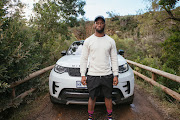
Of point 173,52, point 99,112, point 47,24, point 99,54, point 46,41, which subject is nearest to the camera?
point 99,54

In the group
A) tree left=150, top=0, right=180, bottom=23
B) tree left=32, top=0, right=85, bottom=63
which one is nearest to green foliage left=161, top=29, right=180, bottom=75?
tree left=150, top=0, right=180, bottom=23

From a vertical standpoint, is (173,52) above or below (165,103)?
above

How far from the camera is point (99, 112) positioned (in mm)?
2953

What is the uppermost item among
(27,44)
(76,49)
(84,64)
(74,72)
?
(27,44)

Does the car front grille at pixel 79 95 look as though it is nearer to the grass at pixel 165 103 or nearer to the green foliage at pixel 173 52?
the grass at pixel 165 103

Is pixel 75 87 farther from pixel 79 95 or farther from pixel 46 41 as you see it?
pixel 46 41

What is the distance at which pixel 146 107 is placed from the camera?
326 cm

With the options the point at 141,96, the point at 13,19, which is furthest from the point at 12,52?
the point at 141,96

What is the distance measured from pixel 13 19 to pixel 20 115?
2096 mm

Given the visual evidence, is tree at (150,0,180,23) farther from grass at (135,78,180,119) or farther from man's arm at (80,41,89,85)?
man's arm at (80,41,89,85)

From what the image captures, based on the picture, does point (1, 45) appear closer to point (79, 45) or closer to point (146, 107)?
point (79, 45)

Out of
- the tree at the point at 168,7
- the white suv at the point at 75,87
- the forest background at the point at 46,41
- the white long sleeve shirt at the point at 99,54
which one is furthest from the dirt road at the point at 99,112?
the tree at the point at 168,7

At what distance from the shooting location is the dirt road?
278cm

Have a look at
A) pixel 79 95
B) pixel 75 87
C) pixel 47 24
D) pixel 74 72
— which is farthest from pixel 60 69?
pixel 47 24
